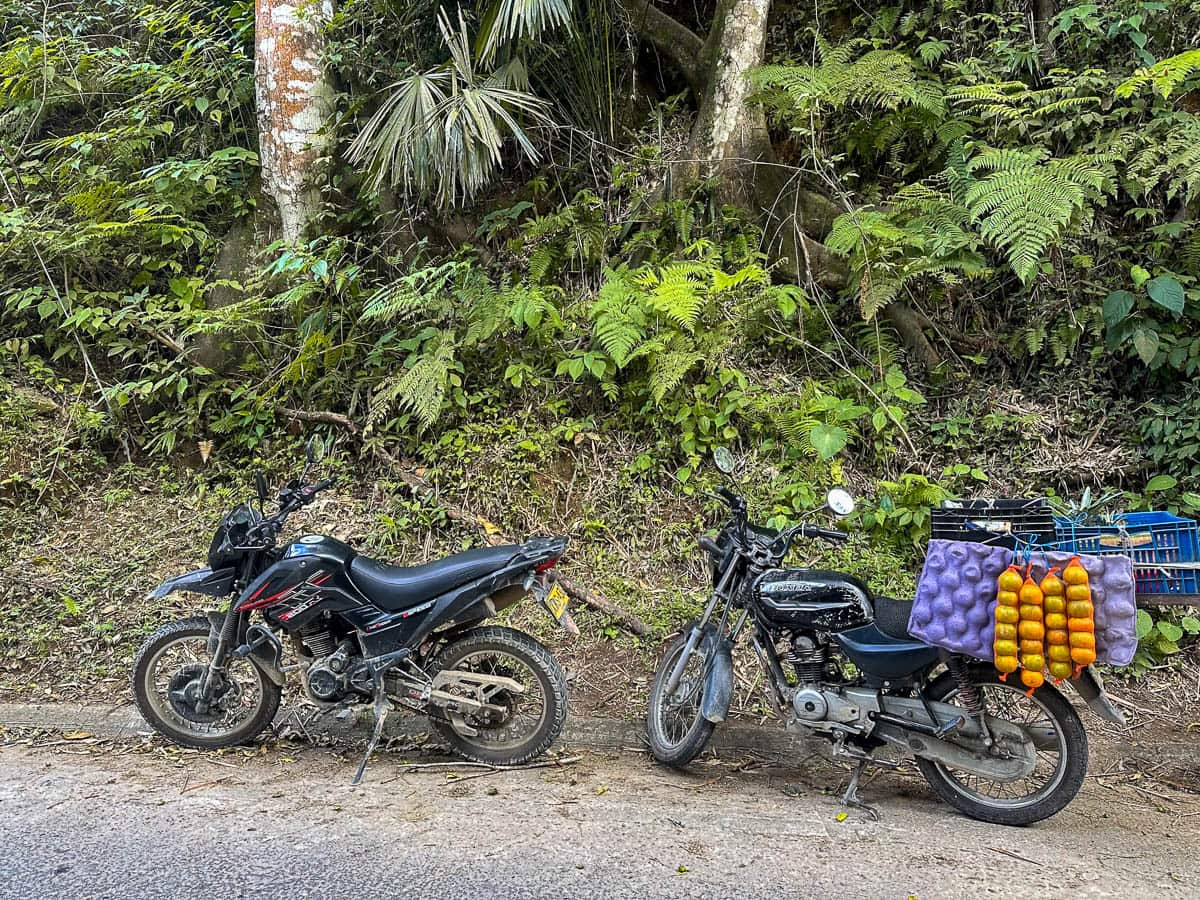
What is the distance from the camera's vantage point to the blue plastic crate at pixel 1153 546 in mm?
2896

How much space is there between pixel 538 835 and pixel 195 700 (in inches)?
74.4

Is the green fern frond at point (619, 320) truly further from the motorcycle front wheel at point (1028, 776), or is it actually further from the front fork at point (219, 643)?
the motorcycle front wheel at point (1028, 776)

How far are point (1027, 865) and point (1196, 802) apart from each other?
3.88 feet

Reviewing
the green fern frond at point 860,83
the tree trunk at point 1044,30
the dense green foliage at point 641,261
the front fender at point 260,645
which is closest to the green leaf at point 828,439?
the dense green foliage at point 641,261

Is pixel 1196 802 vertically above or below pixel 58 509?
below

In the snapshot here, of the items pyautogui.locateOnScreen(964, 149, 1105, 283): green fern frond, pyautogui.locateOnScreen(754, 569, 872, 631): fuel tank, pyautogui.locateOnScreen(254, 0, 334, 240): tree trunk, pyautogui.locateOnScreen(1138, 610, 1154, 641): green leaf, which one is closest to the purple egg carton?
pyautogui.locateOnScreen(754, 569, 872, 631): fuel tank

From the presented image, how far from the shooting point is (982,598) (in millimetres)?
2895

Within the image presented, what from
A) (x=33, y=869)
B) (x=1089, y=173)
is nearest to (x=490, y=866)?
(x=33, y=869)

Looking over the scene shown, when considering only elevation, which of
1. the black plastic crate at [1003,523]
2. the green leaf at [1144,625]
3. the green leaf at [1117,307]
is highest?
the green leaf at [1117,307]

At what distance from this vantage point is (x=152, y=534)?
5164 mm

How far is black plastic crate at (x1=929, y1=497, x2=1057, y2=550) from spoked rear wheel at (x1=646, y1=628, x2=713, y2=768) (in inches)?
47.6

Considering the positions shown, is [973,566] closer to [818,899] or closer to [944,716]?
[944,716]

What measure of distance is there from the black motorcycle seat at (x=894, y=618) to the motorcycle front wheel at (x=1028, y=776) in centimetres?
25

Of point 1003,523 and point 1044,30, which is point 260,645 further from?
point 1044,30
